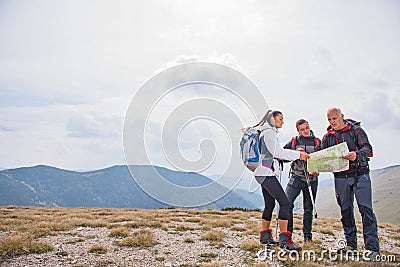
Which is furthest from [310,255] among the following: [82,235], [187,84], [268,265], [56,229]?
[187,84]

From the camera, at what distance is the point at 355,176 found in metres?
7.17

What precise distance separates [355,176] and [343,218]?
3.42ft

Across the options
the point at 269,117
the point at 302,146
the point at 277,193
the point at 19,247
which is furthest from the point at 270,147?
the point at 19,247

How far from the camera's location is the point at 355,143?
7242mm

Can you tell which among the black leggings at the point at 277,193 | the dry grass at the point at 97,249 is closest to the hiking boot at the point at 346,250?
the black leggings at the point at 277,193

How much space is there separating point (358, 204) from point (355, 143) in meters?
1.27

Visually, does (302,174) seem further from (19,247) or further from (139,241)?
(19,247)

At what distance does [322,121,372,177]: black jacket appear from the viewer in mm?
6980

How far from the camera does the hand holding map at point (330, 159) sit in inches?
278

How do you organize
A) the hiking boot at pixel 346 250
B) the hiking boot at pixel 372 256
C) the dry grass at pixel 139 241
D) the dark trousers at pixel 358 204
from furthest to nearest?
the dry grass at pixel 139 241, the hiking boot at pixel 346 250, the dark trousers at pixel 358 204, the hiking boot at pixel 372 256

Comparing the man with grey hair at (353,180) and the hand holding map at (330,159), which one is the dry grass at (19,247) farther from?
the man with grey hair at (353,180)

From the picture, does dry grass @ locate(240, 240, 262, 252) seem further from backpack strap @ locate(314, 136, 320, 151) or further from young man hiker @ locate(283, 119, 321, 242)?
backpack strap @ locate(314, 136, 320, 151)

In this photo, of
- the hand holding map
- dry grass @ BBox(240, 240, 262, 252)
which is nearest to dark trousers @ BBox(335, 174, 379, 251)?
the hand holding map

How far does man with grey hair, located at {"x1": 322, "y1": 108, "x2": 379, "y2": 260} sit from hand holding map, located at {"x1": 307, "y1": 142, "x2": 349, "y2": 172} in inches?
5.4
